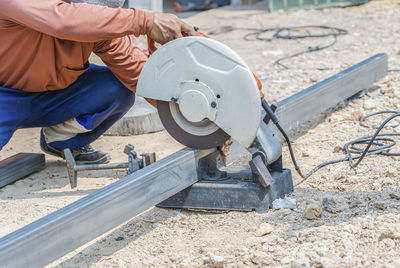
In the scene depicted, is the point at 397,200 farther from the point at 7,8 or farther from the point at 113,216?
the point at 7,8

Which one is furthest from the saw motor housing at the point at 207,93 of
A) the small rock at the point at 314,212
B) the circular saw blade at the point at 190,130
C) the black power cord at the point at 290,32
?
the black power cord at the point at 290,32

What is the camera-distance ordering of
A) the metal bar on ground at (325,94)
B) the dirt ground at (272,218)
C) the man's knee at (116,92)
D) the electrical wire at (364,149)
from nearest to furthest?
the dirt ground at (272,218), the electrical wire at (364,149), the man's knee at (116,92), the metal bar on ground at (325,94)

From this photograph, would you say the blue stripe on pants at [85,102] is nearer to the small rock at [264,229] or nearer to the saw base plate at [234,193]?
the saw base plate at [234,193]

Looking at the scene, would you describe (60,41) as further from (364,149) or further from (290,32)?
(290,32)

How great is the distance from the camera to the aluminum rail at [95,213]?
1.83 metres

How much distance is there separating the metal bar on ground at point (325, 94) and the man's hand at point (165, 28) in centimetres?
105

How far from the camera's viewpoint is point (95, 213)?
2.10 meters

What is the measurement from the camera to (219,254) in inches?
86.1

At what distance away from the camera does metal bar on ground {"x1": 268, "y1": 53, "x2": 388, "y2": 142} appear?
343 centimetres

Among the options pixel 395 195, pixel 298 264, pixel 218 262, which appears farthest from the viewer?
pixel 395 195

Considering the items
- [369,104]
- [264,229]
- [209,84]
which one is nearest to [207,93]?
[209,84]

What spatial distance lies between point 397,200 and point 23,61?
1926 mm

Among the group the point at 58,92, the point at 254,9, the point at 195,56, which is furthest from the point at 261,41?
the point at 195,56

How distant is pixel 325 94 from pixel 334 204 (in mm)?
1452
